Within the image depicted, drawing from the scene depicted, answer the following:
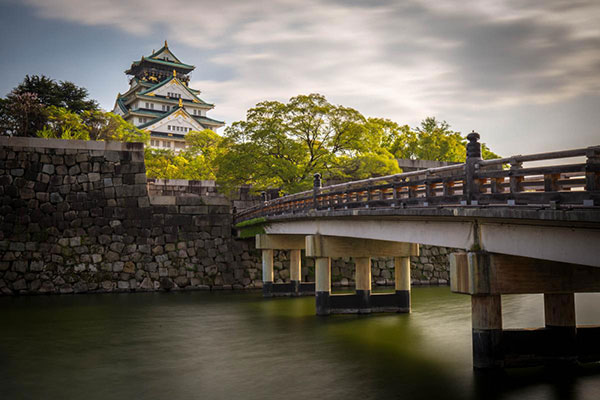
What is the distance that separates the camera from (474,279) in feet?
36.6

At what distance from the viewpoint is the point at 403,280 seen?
21234mm

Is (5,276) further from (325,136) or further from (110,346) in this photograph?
(325,136)

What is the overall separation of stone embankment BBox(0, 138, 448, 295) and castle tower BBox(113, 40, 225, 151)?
3880 centimetres

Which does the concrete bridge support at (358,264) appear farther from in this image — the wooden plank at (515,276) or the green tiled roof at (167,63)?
the green tiled roof at (167,63)

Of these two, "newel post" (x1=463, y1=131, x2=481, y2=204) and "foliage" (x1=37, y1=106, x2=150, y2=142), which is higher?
"foliage" (x1=37, y1=106, x2=150, y2=142)

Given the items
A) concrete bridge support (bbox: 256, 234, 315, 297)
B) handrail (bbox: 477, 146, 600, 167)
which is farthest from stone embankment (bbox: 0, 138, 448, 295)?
handrail (bbox: 477, 146, 600, 167)

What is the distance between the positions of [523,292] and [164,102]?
71.9m

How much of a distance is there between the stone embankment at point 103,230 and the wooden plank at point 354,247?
45.7ft

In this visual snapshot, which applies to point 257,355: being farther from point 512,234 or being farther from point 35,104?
point 35,104

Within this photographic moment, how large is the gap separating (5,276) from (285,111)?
18.0 m

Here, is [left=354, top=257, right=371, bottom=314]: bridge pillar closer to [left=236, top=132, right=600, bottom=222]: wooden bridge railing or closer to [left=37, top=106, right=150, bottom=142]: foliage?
[left=236, top=132, right=600, bottom=222]: wooden bridge railing

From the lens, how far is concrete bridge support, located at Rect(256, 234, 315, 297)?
27781 millimetres

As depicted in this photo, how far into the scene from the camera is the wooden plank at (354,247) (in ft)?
67.6

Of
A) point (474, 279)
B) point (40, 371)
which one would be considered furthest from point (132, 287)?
point (474, 279)
